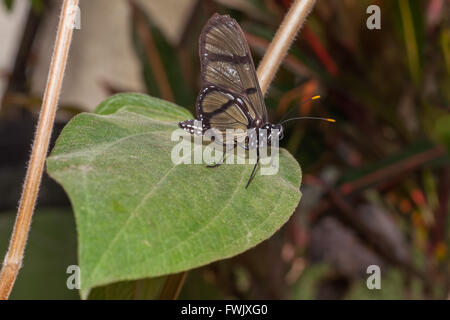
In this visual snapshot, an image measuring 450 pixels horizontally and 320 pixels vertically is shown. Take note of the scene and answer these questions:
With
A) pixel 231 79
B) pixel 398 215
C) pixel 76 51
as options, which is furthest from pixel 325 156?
pixel 76 51

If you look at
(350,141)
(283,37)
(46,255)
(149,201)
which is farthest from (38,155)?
(350,141)

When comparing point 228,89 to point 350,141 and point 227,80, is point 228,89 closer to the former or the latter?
point 227,80

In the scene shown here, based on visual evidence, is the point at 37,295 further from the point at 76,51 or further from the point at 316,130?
the point at 76,51

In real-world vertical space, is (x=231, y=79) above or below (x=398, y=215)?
below

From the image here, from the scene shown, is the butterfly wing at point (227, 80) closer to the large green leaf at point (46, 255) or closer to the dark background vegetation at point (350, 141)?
the large green leaf at point (46, 255)

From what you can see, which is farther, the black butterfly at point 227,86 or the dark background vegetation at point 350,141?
the dark background vegetation at point 350,141

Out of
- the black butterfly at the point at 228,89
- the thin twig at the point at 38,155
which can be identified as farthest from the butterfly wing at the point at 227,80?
the thin twig at the point at 38,155

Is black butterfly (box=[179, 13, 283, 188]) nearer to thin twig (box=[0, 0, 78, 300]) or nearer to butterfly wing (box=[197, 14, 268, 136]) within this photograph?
butterfly wing (box=[197, 14, 268, 136])
